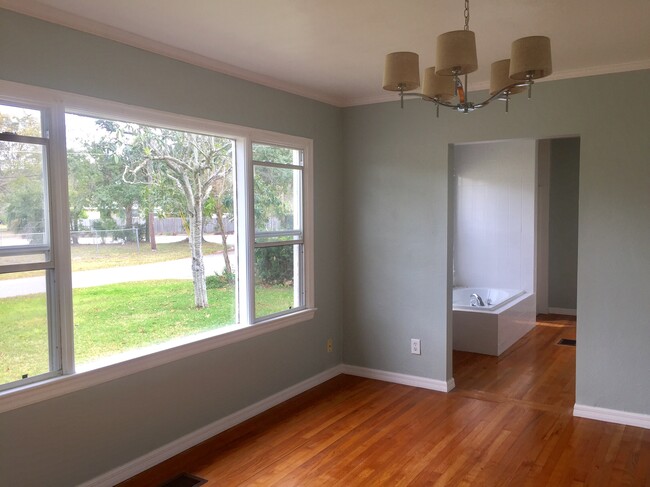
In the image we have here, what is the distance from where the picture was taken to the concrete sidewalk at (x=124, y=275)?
8.25ft

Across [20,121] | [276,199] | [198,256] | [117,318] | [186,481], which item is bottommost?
[186,481]

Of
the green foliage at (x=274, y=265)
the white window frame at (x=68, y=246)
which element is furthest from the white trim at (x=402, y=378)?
the green foliage at (x=274, y=265)

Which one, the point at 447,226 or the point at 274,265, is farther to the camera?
the point at 447,226

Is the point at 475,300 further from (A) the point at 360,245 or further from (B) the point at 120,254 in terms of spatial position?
(B) the point at 120,254

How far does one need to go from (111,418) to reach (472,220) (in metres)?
5.10

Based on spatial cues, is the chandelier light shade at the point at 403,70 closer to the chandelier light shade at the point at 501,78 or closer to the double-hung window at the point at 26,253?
the chandelier light shade at the point at 501,78

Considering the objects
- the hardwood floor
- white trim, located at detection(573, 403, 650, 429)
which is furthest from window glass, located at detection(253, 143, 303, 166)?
white trim, located at detection(573, 403, 650, 429)

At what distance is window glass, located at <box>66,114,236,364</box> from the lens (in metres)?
2.97

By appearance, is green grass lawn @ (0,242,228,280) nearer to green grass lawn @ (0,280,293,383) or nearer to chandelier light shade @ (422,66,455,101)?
green grass lawn @ (0,280,293,383)

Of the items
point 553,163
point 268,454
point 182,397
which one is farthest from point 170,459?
point 553,163

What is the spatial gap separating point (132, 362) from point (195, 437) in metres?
0.75

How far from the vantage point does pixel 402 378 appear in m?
4.58

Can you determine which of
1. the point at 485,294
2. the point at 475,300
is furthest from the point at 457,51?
the point at 485,294

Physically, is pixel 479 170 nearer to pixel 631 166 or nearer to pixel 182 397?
pixel 631 166
